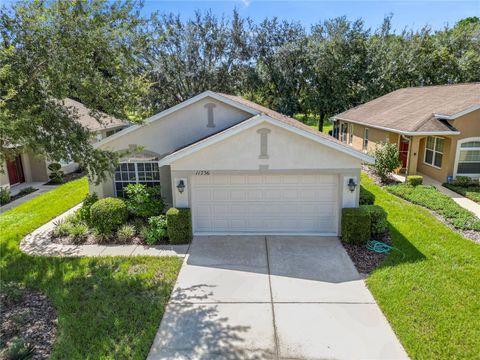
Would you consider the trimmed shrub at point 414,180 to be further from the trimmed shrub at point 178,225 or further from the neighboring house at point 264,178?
the trimmed shrub at point 178,225

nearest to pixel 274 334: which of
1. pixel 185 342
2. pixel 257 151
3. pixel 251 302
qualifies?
pixel 251 302

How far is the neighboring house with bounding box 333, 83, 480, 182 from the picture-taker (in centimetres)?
1616

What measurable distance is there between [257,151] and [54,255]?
6876mm

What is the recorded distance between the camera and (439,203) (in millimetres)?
13609

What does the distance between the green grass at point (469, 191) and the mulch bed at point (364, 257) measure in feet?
22.5

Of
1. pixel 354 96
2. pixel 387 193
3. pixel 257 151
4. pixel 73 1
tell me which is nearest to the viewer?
pixel 73 1

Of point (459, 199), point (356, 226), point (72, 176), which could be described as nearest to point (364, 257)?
point (356, 226)

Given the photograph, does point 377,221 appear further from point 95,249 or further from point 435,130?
→ point 95,249

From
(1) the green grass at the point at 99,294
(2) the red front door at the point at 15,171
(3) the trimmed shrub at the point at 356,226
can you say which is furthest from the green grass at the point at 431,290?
(2) the red front door at the point at 15,171

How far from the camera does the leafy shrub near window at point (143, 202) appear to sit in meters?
11.6

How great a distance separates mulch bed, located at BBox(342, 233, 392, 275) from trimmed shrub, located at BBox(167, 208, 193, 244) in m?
4.96

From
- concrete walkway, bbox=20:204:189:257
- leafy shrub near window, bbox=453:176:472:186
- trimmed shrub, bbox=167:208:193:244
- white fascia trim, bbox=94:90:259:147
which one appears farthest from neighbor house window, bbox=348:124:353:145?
concrete walkway, bbox=20:204:189:257

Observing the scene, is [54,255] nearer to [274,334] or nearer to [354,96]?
[274,334]

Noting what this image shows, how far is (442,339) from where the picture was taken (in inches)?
238
